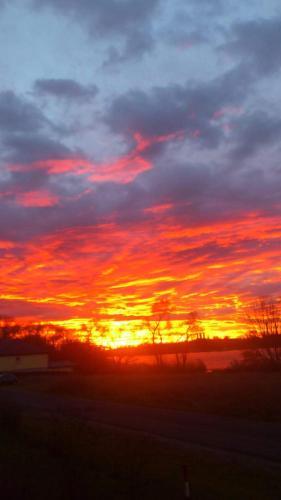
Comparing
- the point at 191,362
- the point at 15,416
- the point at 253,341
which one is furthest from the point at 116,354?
the point at 15,416

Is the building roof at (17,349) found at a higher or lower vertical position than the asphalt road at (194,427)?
higher

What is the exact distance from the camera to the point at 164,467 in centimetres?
1167

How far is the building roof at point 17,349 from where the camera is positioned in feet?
223

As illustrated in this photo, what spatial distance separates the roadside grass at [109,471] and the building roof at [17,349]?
182 feet

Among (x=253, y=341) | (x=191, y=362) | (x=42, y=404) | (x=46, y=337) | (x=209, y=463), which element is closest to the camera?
(x=209, y=463)

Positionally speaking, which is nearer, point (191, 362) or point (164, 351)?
point (191, 362)

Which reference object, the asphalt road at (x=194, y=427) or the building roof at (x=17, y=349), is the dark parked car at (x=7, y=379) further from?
the asphalt road at (x=194, y=427)

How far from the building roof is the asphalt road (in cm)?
4040

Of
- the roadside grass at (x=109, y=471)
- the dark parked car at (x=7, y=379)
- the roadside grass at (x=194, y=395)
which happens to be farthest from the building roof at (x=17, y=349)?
the roadside grass at (x=109, y=471)

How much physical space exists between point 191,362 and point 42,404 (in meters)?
37.4

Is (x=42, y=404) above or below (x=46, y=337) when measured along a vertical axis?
below

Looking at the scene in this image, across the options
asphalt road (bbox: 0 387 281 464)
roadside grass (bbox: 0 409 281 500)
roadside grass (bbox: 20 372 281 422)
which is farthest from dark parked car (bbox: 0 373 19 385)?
roadside grass (bbox: 0 409 281 500)

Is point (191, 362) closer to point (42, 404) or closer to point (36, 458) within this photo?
point (42, 404)

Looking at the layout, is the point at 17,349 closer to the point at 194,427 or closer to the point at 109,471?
the point at 194,427
